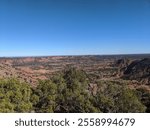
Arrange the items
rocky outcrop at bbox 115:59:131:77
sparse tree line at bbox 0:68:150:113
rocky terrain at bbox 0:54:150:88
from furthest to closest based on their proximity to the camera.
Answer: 1. rocky outcrop at bbox 115:59:131:77
2. rocky terrain at bbox 0:54:150:88
3. sparse tree line at bbox 0:68:150:113

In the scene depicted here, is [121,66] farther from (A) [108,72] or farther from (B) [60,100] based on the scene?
(B) [60,100]

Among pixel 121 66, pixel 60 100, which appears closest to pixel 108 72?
pixel 121 66

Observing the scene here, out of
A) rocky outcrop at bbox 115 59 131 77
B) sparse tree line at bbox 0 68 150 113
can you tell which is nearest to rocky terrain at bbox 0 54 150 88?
rocky outcrop at bbox 115 59 131 77

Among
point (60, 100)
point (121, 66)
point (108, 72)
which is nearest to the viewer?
point (60, 100)

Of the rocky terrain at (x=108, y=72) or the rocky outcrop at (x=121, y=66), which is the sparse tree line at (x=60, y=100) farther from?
the rocky outcrop at (x=121, y=66)

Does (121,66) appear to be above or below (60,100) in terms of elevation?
above

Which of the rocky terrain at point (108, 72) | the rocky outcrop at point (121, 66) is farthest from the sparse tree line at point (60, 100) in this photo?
the rocky outcrop at point (121, 66)

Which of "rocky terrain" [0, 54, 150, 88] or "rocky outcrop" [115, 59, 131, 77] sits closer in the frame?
"rocky terrain" [0, 54, 150, 88]

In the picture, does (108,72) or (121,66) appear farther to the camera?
(121,66)

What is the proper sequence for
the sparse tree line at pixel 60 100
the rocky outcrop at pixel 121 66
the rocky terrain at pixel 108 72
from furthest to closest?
1. the rocky outcrop at pixel 121 66
2. the rocky terrain at pixel 108 72
3. the sparse tree line at pixel 60 100

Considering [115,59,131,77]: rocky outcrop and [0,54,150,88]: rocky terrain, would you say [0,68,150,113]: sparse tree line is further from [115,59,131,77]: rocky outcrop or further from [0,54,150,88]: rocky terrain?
[115,59,131,77]: rocky outcrop

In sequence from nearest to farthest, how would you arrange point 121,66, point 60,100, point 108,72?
point 60,100 → point 108,72 → point 121,66

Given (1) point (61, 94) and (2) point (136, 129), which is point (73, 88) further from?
Result: (2) point (136, 129)

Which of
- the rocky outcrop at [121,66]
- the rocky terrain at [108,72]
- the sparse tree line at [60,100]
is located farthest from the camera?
the rocky outcrop at [121,66]
